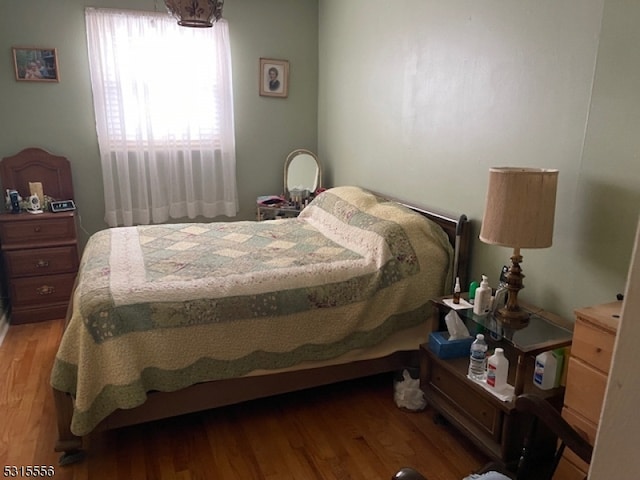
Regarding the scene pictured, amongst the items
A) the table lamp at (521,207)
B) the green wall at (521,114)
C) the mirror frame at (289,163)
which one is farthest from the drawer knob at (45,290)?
the table lamp at (521,207)

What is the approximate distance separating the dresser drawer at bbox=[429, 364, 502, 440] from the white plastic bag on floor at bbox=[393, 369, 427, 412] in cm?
14

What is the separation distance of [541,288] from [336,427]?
3.82ft

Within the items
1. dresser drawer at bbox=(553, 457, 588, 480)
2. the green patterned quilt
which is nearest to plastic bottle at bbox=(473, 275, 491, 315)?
the green patterned quilt

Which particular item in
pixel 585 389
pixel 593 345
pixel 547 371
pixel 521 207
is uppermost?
pixel 521 207

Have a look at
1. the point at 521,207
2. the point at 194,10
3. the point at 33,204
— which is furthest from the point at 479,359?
the point at 33,204

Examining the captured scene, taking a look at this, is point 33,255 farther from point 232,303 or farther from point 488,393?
point 488,393

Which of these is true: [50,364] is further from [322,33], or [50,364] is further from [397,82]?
[322,33]

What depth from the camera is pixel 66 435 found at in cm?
202

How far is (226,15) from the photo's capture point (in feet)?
13.2

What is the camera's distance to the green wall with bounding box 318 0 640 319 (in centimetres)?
176

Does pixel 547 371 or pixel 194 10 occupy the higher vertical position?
pixel 194 10

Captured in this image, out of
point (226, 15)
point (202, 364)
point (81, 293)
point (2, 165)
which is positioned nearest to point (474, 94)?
point (202, 364)

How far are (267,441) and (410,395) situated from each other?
0.76 m

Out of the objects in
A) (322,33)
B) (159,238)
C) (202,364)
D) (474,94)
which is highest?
(322,33)
